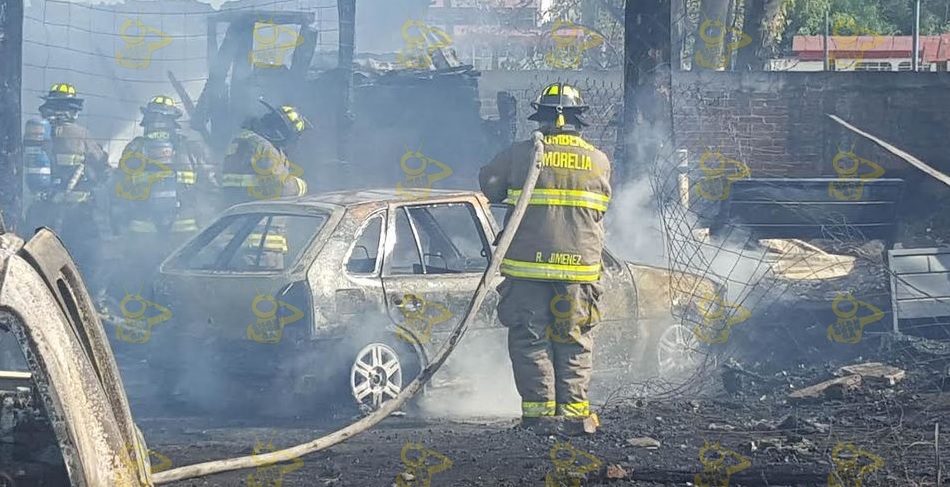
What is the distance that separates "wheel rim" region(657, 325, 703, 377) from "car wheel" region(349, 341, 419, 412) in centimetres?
216

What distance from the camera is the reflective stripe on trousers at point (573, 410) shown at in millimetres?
6590

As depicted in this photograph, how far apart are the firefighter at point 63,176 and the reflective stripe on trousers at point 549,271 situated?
6518mm

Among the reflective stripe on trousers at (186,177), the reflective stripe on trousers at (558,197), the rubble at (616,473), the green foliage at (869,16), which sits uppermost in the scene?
the green foliage at (869,16)

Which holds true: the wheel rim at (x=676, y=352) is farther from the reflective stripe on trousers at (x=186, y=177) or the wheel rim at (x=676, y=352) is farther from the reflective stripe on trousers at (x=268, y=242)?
the reflective stripe on trousers at (x=186, y=177)

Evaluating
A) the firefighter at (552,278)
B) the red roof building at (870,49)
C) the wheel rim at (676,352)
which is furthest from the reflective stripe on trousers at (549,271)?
the red roof building at (870,49)

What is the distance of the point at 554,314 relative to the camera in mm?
6625

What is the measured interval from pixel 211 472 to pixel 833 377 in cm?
527

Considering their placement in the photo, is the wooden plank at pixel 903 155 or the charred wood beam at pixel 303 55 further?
the charred wood beam at pixel 303 55

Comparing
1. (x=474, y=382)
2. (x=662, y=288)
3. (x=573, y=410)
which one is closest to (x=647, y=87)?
(x=662, y=288)

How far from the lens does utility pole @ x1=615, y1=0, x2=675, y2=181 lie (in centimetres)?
1051

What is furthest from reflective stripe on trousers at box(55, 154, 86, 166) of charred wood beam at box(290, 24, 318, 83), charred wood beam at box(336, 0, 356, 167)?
charred wood beam at box(290, 24, 318, 83)

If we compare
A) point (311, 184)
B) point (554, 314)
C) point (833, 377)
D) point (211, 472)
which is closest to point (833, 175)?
point (311, 184)

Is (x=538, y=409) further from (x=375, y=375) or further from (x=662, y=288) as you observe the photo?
(x=662, y=288)

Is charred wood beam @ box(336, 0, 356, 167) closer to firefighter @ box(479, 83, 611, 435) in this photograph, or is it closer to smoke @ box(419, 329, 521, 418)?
smoke @ box(419, 329, 521, 418)
